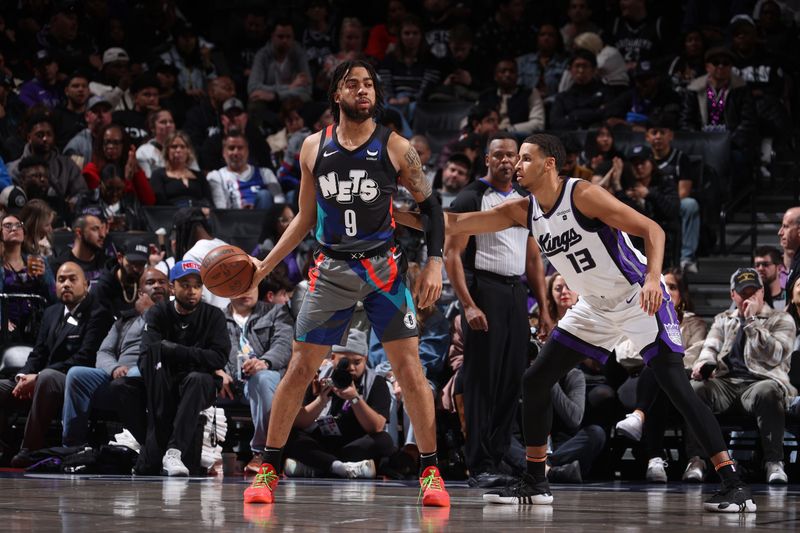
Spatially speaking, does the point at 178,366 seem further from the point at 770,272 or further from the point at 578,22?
the point at 578,22

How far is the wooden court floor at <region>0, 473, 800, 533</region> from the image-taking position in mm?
4656

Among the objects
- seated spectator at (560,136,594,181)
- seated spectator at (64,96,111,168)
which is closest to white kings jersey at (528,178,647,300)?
seated spectator at (560,136,594,181)

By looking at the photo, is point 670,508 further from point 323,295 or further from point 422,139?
point 422,139

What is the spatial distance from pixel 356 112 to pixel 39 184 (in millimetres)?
6281

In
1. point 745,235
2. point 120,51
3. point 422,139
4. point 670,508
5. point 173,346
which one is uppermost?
point 120,51

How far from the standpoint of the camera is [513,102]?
12.7 m

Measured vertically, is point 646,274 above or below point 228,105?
below

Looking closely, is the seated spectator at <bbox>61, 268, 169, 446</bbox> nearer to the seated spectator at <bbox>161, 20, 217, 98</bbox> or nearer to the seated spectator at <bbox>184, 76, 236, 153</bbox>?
the seated spectator at <bbox>184, 76, 236, 153</bbox>

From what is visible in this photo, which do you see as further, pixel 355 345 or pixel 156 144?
pixel 156 144

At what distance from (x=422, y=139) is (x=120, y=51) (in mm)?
4602

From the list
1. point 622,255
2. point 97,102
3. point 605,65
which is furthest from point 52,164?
A: point 622,255

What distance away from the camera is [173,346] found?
8.41m

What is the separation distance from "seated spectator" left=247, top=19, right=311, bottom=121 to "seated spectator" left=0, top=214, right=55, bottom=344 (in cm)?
452

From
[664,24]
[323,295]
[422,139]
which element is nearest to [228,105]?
[422,139]
